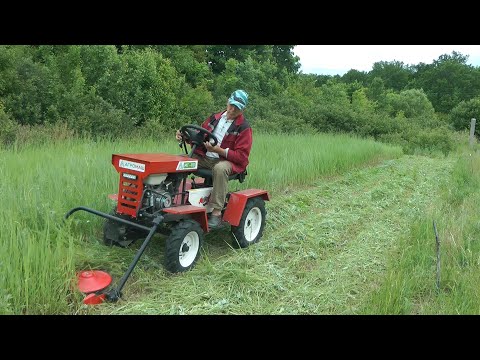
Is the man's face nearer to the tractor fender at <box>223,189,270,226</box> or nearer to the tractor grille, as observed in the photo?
the tractor fender at <box>223,189,270,226</box>

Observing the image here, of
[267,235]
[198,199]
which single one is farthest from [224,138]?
[267,235]

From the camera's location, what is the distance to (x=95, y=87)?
15.0 m

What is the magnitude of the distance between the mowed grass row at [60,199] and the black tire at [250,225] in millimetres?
1373

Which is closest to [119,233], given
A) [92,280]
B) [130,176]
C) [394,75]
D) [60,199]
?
[130,176]

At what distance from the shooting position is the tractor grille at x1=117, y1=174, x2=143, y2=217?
4.32 meters

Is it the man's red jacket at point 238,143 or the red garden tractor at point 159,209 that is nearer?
the red garden tractor at point 159,209

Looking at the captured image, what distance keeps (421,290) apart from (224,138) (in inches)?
107

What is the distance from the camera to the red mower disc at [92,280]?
372 centimetres

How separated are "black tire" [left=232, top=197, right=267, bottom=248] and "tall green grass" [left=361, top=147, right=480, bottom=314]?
5.49 ft

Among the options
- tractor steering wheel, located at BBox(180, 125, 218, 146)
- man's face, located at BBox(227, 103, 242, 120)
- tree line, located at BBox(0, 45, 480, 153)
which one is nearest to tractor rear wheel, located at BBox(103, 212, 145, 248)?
tractor steering wheel, located at BBox(180, 125, 218, 146)

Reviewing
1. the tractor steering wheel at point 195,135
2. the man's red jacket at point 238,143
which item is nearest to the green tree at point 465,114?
the man's red jacket at point 238,143

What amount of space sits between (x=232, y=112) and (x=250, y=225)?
1469mm

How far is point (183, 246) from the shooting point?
4504mm

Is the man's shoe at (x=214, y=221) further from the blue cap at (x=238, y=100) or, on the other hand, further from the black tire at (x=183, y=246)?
the blue cap at (x=238, y=100)
